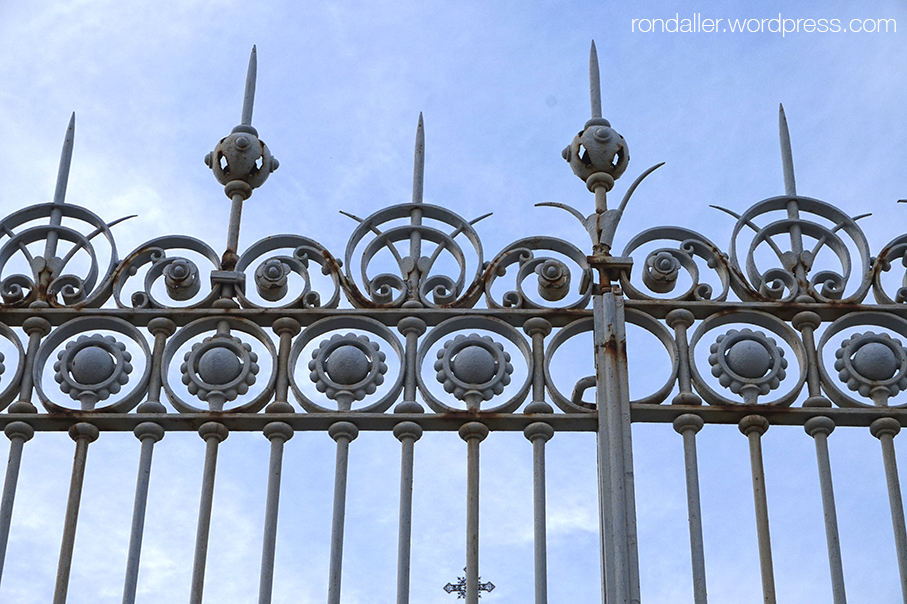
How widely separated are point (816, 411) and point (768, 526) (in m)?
0.54

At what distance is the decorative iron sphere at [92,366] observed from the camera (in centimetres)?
573

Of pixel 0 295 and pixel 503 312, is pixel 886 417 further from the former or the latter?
pixel 0 295

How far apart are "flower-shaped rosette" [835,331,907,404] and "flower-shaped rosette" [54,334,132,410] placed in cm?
301

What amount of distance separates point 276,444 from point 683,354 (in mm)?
1722

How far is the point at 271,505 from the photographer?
545 centimetres

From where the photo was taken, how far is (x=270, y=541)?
538 cm

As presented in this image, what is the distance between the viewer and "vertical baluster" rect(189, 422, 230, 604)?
530 cm

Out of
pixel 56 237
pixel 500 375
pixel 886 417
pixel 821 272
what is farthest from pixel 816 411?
pixel 56 237

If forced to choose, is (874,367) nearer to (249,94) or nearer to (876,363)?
(876,363)

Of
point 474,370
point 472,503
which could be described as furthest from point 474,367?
point 472,503

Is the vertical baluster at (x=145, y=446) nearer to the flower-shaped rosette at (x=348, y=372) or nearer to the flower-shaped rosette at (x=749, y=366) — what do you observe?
the flower-shaped rosette at (x=348, y=372)

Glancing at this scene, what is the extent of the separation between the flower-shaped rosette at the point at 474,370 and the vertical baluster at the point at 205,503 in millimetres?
942

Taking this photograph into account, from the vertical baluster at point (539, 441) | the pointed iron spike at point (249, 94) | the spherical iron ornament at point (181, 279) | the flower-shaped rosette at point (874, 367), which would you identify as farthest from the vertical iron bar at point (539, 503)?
the pointed iron spike at point (249, 94)

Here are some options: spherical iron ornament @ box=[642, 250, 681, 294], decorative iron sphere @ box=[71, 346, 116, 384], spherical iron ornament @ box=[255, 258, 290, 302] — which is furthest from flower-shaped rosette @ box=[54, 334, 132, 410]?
spherical iron ornament @ box=[642, 250, 681, 294]
